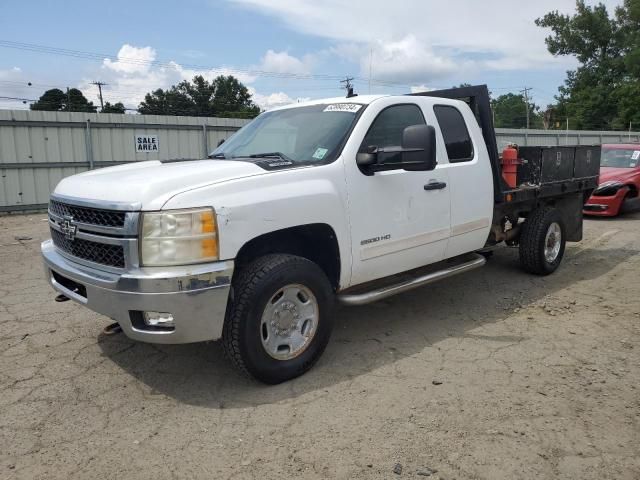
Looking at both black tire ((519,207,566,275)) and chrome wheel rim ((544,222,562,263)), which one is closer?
black tire ((519,207,566,275))

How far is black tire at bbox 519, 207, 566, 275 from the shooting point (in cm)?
596

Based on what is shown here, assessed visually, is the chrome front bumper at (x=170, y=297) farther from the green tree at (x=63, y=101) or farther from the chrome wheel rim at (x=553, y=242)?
the green tree at (x=63, y=101)

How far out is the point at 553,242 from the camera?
20.8ft

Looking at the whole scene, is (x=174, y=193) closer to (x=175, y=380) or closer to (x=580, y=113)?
(x=175, y=380)

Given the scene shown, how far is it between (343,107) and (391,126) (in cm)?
42

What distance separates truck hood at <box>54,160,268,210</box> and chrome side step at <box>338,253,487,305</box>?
3.79 feet

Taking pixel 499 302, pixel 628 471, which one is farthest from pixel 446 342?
pixel 628 471

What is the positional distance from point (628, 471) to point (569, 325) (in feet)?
7.18

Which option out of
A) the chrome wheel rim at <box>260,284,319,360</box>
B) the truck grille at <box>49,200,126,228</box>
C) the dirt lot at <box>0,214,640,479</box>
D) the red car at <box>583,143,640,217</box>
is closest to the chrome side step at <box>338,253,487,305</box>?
the chrome wheel rim at <box>260,284,319,360</box>

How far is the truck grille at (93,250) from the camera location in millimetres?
3156

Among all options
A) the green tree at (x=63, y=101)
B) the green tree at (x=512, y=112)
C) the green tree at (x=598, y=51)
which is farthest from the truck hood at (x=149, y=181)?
the green tree at (x=512, y=112)

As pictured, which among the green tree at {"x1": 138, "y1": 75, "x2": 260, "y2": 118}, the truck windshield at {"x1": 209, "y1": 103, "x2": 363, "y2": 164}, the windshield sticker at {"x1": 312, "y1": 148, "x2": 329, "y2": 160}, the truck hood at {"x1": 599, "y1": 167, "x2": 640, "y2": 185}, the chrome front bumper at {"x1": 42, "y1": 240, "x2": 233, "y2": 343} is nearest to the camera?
the chrome front bumper at {"x1": 42, "y1": 240, "x2": 233, "y2": 343}

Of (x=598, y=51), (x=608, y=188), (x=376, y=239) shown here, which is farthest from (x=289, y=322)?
A: (x=598, y=51)

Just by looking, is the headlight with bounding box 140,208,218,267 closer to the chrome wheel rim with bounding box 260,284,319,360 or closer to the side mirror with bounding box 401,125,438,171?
the chrome wheel rim with bounding box 260,284,319,360
